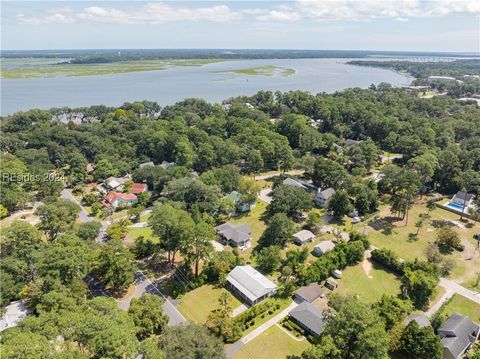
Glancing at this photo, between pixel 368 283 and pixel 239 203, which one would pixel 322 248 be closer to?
pixel 368 283

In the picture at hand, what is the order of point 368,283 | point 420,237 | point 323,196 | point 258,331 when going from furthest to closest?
1. point 323,196
2. point 420,237
3. point 368,283
4. point 258,331

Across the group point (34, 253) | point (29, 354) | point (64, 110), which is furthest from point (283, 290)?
point (64, 110)

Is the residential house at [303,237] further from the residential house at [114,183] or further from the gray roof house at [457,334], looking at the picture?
the residential house at [114,183]

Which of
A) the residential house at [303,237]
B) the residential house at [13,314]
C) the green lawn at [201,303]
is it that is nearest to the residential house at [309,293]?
the green lawn at [201,303]

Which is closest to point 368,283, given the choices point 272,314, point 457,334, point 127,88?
point 457,334

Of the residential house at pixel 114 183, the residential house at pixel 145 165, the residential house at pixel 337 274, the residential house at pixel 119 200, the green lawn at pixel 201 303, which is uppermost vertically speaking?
the residential house at pixel 145 165

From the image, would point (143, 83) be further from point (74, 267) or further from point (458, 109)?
point (74, 267)

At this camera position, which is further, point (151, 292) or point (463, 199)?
point (463, 199)

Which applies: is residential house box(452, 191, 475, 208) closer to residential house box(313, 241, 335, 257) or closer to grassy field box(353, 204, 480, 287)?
grassy field box(353, 204, 480, 287)
